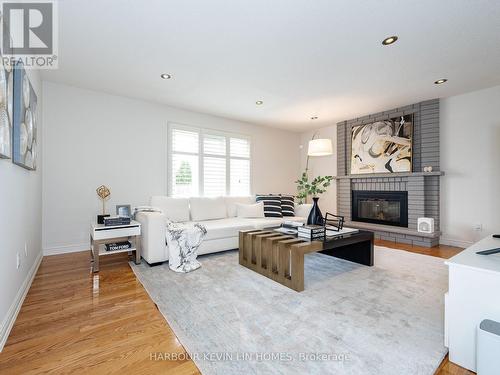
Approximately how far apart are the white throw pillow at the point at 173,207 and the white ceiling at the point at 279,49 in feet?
5.46

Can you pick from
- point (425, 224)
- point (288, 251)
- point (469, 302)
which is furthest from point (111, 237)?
point (425, 224)

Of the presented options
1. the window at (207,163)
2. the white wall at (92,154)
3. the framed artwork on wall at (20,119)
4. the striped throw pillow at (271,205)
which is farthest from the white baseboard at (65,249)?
the striped throw pillow at (271,205)

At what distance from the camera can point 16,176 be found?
1.98m

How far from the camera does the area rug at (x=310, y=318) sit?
1.39m

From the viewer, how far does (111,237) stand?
291 centimetres

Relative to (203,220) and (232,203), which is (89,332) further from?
(232,203)

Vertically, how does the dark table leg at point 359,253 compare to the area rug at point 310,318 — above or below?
above

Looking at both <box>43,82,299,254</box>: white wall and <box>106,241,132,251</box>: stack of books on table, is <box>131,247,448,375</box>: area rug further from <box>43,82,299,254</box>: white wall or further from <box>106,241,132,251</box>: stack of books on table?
<box>43,82,299,254</box>: white wall

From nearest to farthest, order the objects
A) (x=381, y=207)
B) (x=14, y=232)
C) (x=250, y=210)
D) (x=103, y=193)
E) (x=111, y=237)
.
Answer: (x=14, y=232) < (x=111, y=237) < (x=103, y=193) < (x=250, y=210) < (x=381, y=207)

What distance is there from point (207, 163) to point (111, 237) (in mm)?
2337

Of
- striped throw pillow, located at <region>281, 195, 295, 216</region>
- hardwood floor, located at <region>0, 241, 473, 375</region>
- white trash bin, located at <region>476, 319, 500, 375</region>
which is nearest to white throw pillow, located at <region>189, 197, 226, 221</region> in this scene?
striped throw pillow, located at <region>281, 195, 295, 216</region>

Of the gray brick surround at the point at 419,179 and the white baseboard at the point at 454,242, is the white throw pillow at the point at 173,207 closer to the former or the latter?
the gray brick surround at the point at 419,179

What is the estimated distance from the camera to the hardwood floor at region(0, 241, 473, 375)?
1359mm

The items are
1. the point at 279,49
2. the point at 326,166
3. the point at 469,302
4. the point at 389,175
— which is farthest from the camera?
the point at 326,166
